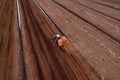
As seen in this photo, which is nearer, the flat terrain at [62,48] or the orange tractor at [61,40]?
Answer: the flat terrain at [62,48]

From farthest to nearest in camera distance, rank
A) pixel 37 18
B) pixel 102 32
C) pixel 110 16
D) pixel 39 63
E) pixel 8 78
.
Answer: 1. pixel 37 18
2. pixel 110 16
3. pixel 102 32
4. pixel 39 63
5. pixel 8 78

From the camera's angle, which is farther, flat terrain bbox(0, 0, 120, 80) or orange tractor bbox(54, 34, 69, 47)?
orange tractor bbox(54, 34, 69, 47)

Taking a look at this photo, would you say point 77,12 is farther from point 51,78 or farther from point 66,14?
point 51,78

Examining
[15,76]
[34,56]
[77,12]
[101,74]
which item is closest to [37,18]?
[77,12]

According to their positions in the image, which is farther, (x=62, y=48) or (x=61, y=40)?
(x=61, y=40)

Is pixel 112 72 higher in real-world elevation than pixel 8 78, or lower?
higher

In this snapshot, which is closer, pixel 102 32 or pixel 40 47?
pixel 40 47

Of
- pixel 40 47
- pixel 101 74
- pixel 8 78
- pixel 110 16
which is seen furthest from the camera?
pixel 110 16
